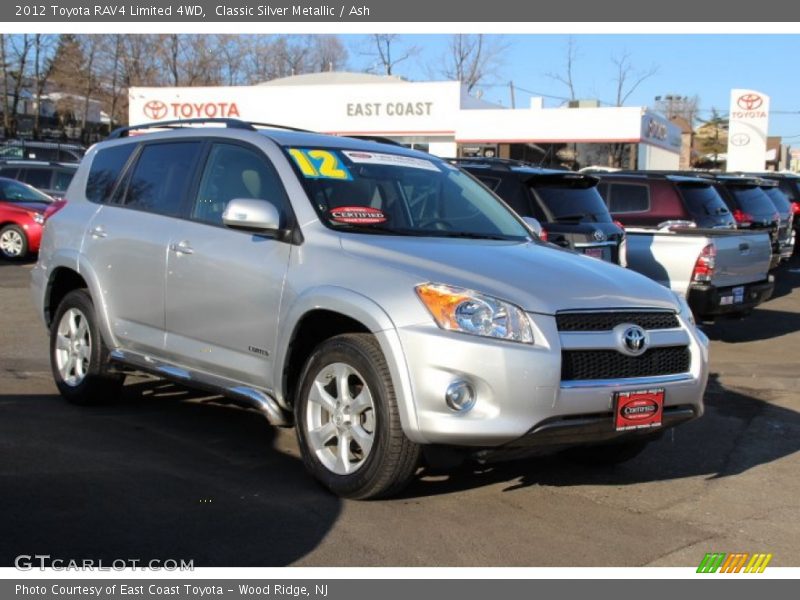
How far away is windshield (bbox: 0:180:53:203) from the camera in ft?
57.4

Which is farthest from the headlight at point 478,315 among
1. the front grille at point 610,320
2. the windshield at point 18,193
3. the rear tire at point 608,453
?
the windshield at point 18,193

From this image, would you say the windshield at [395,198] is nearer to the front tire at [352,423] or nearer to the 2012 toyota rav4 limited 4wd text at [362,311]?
the 2012 toyota rav4 limited 4wd text at [362,311]

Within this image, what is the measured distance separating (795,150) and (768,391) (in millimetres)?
126815

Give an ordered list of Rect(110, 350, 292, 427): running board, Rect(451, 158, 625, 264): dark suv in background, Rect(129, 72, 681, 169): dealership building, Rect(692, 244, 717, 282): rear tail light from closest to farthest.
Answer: Rect(110, 350, 292, 427): running board < Rect(451, 158, 625, 264): dark suv in background < Rect(692, 244, 717, 282): rear tail light < Rect(129, 72, 681, 169): dealership building

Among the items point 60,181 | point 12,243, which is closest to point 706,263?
point 12,243

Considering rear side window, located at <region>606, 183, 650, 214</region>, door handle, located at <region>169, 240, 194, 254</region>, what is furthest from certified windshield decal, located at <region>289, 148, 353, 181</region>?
rear side window, located at <region>606, 183, 650, 214</region>

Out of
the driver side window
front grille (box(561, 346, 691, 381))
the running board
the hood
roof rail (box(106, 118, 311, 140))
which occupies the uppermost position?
roof rail (box(106, 118, 311, 140))

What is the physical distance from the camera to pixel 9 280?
14.3 metres

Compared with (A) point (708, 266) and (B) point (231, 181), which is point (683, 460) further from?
(A) point (708, 266)

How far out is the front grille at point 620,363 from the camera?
4.39 meters

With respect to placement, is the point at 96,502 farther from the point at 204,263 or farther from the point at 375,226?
the point at 375,226

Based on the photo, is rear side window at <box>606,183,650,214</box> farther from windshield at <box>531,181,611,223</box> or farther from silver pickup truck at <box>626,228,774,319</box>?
windshield at <box>531,181,611,223</box>

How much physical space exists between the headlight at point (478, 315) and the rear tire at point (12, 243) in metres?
14.5
